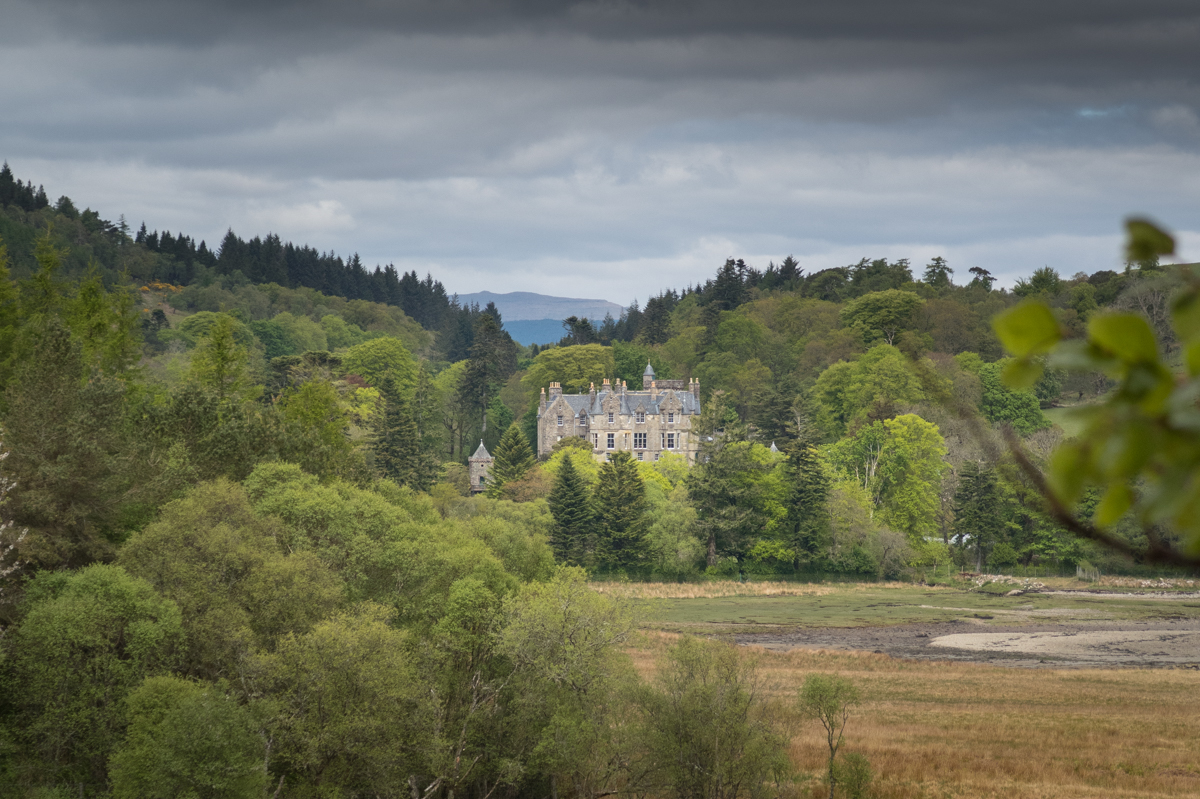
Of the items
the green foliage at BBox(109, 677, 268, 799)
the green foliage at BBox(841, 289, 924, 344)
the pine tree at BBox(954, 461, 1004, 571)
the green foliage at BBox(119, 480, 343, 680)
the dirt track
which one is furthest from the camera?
the green foliage at BBox(841, 289, 924, 344)

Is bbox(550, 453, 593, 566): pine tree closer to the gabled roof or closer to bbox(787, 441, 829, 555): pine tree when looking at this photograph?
bbox(787, 441, 829, 555): pine tree

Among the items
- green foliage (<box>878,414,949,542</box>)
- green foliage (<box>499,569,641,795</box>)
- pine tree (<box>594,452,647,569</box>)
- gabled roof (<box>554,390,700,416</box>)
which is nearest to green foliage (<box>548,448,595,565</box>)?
pine tree (<box>594,452,647,569</box>)

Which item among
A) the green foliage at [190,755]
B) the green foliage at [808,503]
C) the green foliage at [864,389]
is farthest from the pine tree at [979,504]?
the green foliage at [190,755]

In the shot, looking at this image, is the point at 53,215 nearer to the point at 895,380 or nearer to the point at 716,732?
the point at 895,380

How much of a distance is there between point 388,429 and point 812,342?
2248 inches

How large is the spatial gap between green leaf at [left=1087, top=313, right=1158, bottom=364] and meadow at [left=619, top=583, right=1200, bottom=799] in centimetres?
2562

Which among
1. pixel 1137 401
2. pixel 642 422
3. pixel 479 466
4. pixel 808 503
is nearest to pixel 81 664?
pixel 1137 401

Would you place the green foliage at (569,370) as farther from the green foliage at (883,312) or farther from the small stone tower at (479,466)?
the green foliage at (883,312)

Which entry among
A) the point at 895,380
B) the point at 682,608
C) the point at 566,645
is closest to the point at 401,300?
the point at 895,380

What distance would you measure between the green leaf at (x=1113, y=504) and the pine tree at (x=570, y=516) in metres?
69.5

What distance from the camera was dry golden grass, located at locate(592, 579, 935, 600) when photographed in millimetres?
66750

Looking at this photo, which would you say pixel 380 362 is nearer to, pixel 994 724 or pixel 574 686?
pixel 994 724

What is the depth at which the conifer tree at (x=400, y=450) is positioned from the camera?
7244 cm

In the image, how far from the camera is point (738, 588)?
2741 inches
